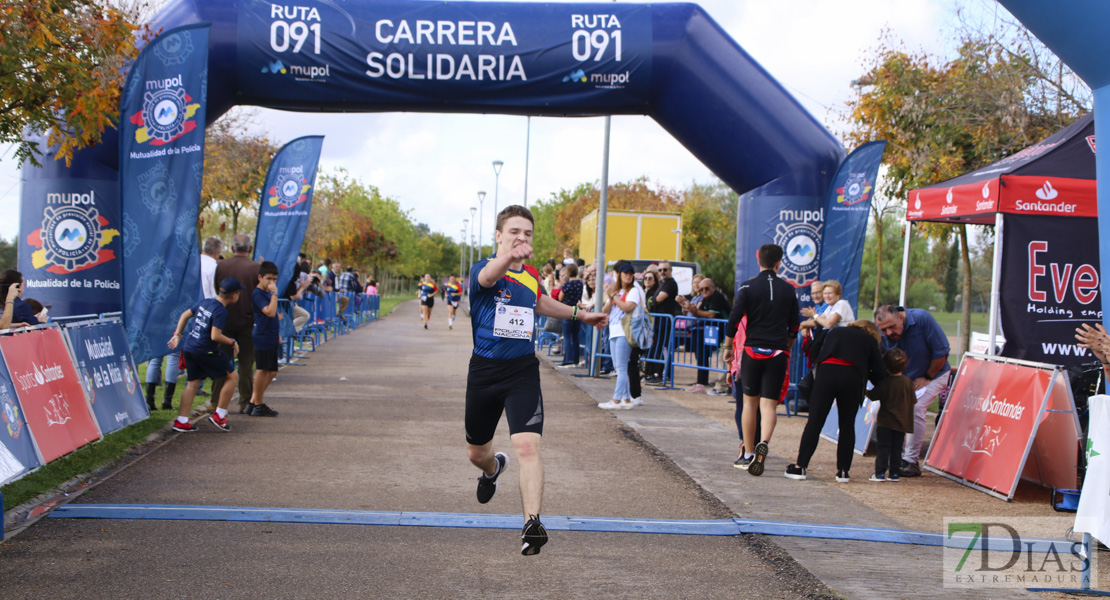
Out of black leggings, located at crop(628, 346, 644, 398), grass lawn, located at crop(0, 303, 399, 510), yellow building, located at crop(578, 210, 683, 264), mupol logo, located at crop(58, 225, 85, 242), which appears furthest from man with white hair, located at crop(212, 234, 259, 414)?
yellow building, located at crop(578, 210, 683, 264)

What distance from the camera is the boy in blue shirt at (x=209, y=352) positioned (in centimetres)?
891

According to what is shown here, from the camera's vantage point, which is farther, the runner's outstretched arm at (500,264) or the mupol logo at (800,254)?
the mupol logo at (800,254)

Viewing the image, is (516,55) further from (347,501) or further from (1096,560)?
(1096,560)

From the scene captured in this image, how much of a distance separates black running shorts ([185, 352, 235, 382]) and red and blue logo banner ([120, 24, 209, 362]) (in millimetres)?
593

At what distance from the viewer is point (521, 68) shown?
1124cm

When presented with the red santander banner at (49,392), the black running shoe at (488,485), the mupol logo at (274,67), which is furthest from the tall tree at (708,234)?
the black running shoe at (488,485)

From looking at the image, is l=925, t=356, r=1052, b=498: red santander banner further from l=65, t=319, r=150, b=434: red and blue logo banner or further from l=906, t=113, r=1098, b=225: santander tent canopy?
l=65, t=319, r=150, b=434: red and blue logo banner

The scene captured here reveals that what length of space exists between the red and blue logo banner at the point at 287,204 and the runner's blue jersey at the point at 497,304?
30.4 ft

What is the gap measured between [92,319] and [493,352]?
5624 millimetres

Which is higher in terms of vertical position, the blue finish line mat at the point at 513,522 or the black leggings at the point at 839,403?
the black leggings at the point at 839,403

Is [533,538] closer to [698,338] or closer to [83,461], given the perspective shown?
[83,461]

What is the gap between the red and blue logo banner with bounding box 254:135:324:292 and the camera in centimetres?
1401

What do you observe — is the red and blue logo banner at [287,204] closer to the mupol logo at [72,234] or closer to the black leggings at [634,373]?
the mupol logo at [72,234]

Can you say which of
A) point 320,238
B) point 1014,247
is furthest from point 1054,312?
point 320,238
